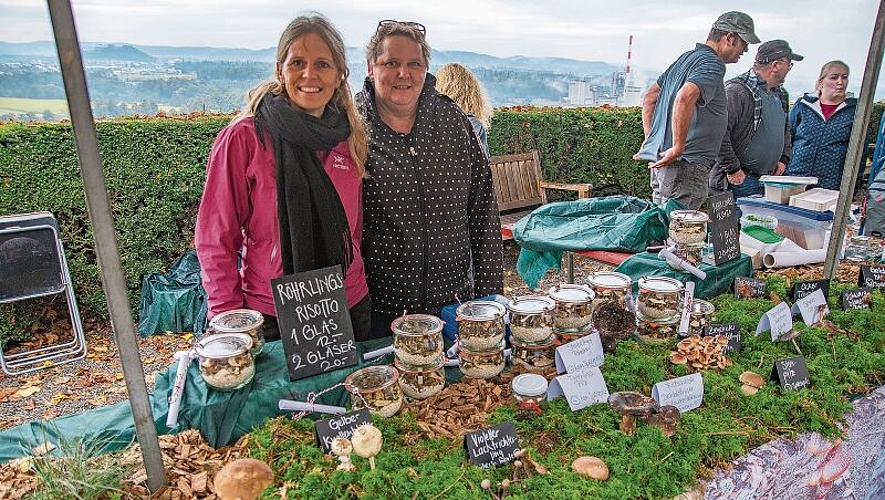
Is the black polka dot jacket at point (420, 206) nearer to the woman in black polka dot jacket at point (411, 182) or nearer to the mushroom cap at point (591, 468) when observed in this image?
the woman in black polka dot jacket at point (411, 182)

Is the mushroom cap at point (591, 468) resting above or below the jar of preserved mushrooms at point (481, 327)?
below

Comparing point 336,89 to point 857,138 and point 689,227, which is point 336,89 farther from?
point 857,138

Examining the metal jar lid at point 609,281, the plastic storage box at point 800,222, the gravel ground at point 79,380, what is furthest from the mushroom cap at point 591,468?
the plastic storage box at point 800,222

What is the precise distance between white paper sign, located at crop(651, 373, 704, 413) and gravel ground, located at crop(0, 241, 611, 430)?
166 cm

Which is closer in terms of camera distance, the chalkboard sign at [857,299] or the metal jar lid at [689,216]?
the chalkboard sign at [857,299]

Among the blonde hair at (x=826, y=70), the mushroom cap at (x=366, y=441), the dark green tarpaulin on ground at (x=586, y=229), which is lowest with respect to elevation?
the dark green tarpaulin on ground at (x=586, y=229)

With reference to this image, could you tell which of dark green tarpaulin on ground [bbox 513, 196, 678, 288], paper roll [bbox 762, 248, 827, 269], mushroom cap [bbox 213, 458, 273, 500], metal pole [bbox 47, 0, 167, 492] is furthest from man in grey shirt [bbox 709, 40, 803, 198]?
metal pole [bbox 47, 0, 167, 492]

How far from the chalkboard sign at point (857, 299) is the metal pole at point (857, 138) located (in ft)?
0.51

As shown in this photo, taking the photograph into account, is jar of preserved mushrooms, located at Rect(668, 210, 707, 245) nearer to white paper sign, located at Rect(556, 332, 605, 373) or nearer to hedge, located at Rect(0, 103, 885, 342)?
white paper sign, located at Rect(556, 332, 605, 373)

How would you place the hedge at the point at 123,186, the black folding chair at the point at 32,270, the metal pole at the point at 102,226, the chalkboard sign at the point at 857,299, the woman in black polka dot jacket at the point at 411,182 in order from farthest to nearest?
the hedge at the point at 123,186, the black folding chair at the point at 32,270, the chalkboard sign at the point at 857,299, the woman in black polka dot jacket at the point at 411,182, the metal pole at the point at 102,226

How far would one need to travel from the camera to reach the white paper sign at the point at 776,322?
1839 millimetres

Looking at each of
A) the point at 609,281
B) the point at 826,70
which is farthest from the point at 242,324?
the point at 826,70

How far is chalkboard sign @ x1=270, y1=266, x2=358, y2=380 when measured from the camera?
143 cm

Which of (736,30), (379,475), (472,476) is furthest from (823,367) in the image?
(736,30)
